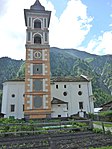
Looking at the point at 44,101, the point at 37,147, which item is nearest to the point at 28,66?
the point at 44,101

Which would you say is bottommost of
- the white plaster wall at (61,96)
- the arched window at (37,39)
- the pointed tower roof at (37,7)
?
the white plaster wall at (61,96)

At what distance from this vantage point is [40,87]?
2777 centimetres

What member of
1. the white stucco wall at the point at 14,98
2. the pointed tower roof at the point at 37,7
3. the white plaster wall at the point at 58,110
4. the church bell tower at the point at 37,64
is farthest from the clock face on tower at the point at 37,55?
the white stucco wall at the point at 14,98

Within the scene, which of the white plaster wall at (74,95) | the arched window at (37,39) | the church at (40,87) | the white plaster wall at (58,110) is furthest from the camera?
the white plaster wall at (74,95)

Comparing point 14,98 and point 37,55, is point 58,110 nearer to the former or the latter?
point 14,98

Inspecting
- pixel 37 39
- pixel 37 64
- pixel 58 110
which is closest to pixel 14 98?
pixel 58 110

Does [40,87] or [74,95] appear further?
[74,95]

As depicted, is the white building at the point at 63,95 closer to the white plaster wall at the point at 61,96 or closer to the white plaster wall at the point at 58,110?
the white plaster wall at the point at 61,96

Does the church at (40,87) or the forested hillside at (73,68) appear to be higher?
the forested hillside at (73,68)

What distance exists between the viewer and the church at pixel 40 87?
26.9 metres

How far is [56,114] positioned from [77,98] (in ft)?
26.5

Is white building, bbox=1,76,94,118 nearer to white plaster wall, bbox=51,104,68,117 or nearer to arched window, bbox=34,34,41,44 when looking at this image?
white plaster wall, bbox=51,104,68,117

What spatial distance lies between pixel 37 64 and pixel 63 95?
1228cm

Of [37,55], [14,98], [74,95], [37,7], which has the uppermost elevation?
[37,7]
